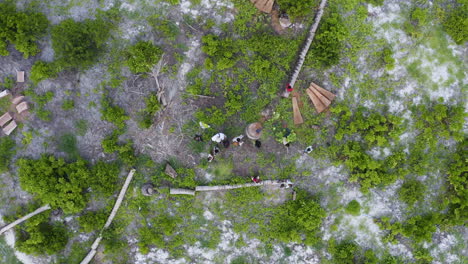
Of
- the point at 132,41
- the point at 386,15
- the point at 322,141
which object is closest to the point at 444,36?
the point at 386,15

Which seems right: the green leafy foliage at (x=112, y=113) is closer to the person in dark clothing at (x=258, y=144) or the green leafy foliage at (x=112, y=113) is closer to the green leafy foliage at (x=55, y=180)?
the green leafy foliage at (x=55, y=180)

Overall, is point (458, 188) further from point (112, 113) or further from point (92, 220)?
point (92, 220)

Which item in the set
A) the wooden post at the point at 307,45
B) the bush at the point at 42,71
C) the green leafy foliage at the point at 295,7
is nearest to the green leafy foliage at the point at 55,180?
the bush at the point at 42,71

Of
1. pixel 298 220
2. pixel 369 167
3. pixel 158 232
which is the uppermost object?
pixel 369 167

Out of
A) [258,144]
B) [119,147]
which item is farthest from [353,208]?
[119,147]

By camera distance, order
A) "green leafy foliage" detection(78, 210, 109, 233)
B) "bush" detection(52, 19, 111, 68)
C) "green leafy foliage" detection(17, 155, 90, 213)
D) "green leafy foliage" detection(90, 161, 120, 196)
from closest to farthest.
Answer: "bush" detection(52, 19, 111, 68) → "green leafy foliage" detection(17, 155, 90, 213) → "green leafy foliage" detection(90, 161, 120, 196) → "green leafy foliage" detection(78, 210, 109, 233)

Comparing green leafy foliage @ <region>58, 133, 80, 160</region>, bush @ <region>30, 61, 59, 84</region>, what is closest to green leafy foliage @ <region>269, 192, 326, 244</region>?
green leafy foliage @ <region>58, 133, 80, 160</region>

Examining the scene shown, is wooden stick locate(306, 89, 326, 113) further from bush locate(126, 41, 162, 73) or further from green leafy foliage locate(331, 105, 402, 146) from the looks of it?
bush locate(126, 41, 162, 73)

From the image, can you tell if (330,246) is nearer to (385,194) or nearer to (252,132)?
(385,194)
